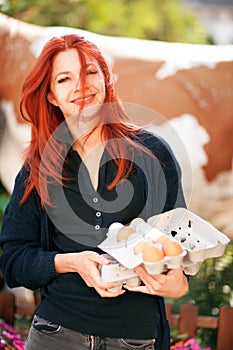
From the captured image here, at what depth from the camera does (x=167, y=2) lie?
282 cm

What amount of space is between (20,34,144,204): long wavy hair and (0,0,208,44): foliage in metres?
1.02

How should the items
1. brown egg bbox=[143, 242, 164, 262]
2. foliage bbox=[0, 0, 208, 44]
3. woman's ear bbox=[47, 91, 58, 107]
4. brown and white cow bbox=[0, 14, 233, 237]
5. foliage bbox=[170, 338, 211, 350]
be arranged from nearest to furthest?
brown egg bbox=[143, 242, 164, 262], woman's ear bbox=[47, 91, 58, 107], foliage bbox=[170, 338, 211, 350], brown and white cow bbox=[0, 14, 233, 237], foliage bbox=[0, 0, 208, 44]

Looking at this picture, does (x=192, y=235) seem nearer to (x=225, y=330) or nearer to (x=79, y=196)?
(x=79, y=196)

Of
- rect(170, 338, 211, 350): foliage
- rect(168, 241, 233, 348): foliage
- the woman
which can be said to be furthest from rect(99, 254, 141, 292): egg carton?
rect(168, 241, 233, 348): foliage

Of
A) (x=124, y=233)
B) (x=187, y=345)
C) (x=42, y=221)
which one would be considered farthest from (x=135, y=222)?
(x=187, y=345)

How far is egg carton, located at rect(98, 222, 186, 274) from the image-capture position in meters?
1.00

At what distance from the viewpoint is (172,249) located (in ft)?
3.30

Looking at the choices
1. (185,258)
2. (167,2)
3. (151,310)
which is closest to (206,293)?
(151,310)

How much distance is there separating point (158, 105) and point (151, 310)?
87 cm

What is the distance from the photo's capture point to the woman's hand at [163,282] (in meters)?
1.04

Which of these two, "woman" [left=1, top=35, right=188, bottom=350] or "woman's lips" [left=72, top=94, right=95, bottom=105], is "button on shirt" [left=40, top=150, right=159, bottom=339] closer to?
"woman" [left=1, top=35, right=188, bottom=350]

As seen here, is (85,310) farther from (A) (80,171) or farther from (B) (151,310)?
(A) (80,171)

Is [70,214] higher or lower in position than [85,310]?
higher

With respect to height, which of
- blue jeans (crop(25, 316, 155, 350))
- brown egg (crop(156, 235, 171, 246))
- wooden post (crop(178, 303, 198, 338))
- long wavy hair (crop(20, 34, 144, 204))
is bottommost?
wooden post (crop(178, 303, 198, 338))
